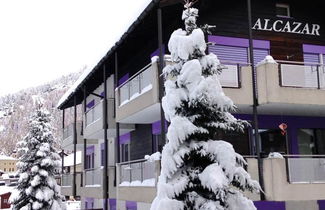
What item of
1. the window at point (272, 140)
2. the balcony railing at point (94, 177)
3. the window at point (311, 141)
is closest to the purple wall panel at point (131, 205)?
the balcony railing at point (94, 177)

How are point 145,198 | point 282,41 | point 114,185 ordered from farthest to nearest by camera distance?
point 114,185 < point 282,41 < point 145,198

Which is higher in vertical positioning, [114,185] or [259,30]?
[259,30]

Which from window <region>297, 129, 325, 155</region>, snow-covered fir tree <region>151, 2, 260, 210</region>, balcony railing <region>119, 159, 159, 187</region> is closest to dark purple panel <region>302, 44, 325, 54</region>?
window <region>297, 129, 325, 155</region>

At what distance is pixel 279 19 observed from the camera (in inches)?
766

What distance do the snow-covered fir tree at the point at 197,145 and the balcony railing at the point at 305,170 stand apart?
570cm

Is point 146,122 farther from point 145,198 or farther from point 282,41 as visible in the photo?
point 282,41

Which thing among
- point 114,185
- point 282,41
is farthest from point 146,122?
point 282,41

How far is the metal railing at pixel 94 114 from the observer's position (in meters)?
23.2

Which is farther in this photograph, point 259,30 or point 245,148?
point 259,30

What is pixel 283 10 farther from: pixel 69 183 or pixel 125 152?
pixel 69 183

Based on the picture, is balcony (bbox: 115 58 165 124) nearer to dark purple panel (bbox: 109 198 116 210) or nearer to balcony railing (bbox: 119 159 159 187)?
balcony railing (bbox: 119 159 159 187)

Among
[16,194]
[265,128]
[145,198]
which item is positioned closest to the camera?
[145,198]

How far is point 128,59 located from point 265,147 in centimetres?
880

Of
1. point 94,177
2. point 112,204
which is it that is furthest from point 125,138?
A: point 112,204
